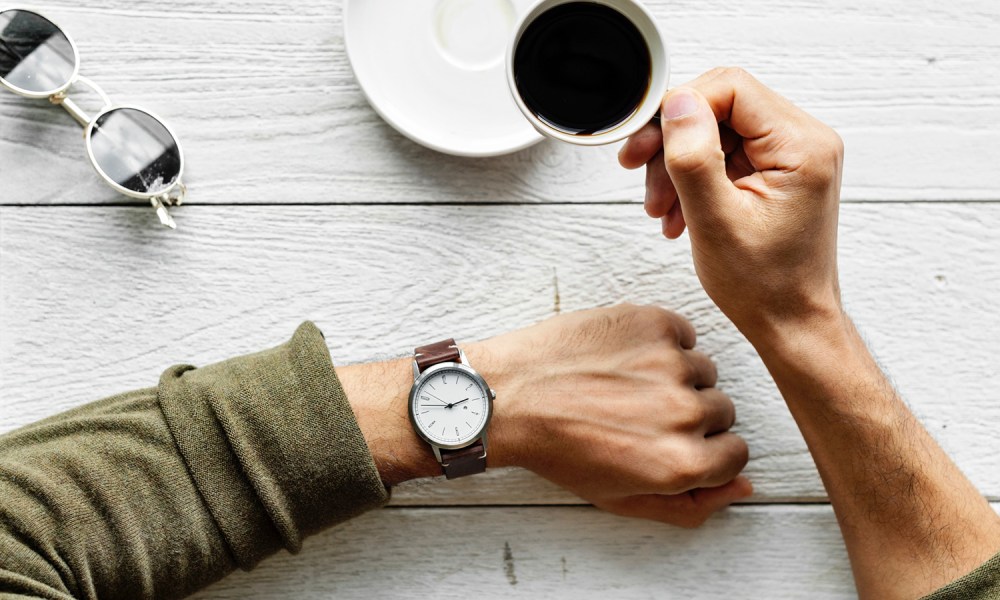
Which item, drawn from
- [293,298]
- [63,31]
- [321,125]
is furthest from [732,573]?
[63,31]

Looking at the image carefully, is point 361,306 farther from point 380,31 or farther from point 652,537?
point 652,537

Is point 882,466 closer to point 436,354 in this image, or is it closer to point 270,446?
point 436,354

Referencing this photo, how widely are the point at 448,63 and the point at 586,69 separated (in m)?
0.25

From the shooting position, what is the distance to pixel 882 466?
2.70ft

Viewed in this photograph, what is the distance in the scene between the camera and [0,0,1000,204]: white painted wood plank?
3.19 feet

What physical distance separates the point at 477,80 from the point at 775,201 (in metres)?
0.38

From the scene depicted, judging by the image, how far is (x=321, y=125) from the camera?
0.97 meters

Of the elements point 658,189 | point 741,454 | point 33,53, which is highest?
point 33,53

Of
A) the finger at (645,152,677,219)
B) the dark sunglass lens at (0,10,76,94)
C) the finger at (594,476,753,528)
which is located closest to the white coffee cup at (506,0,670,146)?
the finger at (645,152,677,219)

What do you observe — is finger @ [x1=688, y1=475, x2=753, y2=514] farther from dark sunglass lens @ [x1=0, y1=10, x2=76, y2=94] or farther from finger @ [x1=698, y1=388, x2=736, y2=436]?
dark sunglass lens @ [x1=0, y1=10, x2=76, y2=94]

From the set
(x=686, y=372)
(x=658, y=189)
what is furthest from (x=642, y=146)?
(x=686, y=372)

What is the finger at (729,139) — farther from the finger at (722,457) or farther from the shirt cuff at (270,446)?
the shirt cuff at (270,446)

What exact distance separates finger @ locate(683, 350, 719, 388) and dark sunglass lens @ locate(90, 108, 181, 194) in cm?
64

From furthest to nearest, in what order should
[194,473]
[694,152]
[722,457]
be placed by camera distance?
1. [722,457]
2. [194,473]
3. [694,152]
